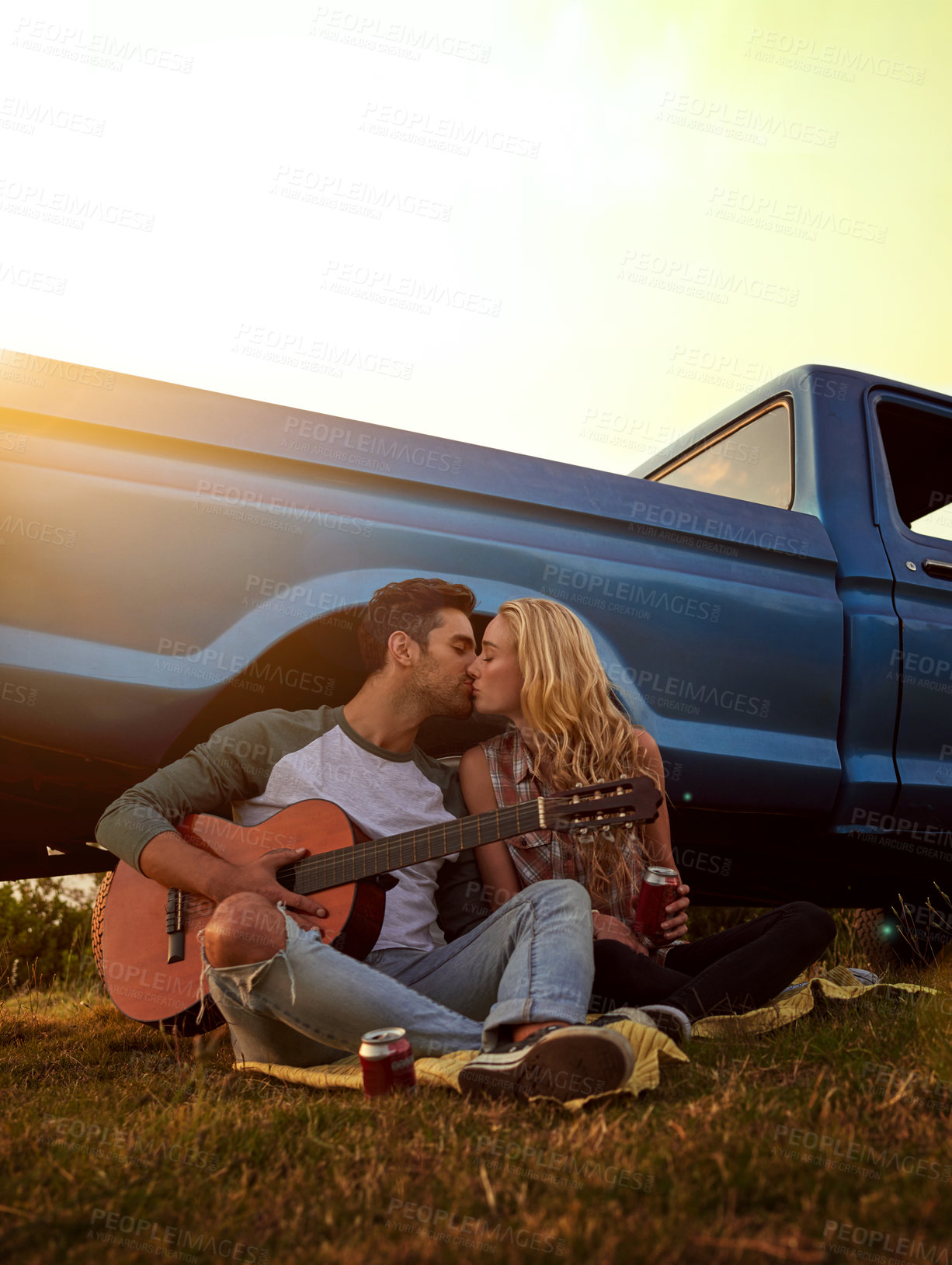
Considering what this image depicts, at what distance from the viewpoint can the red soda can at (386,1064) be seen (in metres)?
1.58

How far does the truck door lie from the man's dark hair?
144cm

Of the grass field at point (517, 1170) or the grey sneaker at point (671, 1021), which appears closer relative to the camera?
the grass field at point (517, 1170)

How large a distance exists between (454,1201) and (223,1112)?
0.65 m

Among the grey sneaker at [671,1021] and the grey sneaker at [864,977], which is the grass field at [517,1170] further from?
the grey sneaker at [864,977]

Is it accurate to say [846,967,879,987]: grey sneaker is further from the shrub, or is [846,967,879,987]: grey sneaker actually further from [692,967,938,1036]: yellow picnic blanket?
the shrub

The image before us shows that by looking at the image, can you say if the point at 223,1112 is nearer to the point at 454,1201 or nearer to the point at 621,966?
the point at 454,1201

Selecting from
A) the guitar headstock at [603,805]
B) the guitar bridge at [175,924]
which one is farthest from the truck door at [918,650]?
the guitar bridge at [175,924]

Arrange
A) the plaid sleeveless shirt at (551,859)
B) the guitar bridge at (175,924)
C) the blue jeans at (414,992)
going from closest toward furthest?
the blue jeans at (414,992)
the guitar bridge at (175,924)
the plaid sleeveless shirt at (551,859)

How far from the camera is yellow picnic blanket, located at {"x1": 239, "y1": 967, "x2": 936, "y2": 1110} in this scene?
159cm

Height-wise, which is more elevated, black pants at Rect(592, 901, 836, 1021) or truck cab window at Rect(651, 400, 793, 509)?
truck cab window at Rect(651, 400, 793, 509)

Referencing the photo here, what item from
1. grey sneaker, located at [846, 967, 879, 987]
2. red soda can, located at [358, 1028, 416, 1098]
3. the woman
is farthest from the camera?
grey sneaker, located at [846, 967, 879, 987]

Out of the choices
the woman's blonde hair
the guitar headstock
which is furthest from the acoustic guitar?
the woman's blonde hair

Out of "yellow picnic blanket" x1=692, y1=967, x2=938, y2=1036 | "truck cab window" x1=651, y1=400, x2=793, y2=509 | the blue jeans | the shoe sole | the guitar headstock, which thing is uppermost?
"truck cab window" x1=651, y1=400, x2=793, y2=509

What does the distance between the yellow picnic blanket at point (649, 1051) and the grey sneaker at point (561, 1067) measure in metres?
0.03
